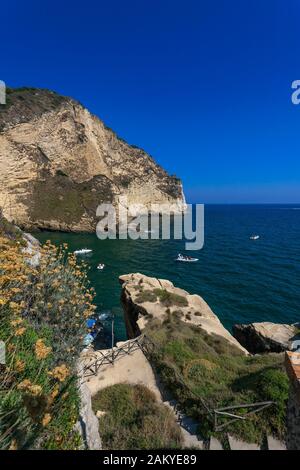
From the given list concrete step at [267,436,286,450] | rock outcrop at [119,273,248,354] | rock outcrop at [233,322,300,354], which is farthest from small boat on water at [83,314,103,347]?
rock outcrop at [233,322,300,354]

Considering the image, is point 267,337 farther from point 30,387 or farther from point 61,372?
point 30,387

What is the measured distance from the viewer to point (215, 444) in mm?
6203

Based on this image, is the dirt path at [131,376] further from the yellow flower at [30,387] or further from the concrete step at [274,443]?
the yellow flower at [30,387]

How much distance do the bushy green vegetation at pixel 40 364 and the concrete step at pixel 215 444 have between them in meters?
4.10

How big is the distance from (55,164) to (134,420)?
73.7m

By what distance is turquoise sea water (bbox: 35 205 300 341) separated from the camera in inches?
939

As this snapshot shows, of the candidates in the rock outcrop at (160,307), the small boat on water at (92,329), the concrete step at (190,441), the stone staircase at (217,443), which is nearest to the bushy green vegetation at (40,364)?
the small boat on water at (92,329)

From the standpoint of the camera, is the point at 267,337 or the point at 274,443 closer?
the point at 274,443

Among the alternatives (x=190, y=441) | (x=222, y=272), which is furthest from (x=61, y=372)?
(x=222, y=272)
